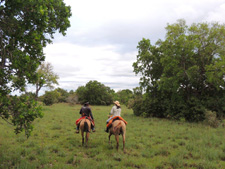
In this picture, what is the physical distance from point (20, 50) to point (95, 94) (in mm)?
60521

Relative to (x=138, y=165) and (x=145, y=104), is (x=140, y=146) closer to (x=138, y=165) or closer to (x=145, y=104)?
(x=138, y=165)

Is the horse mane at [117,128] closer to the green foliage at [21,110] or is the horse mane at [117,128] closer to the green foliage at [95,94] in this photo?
the green foliage at [21,110]

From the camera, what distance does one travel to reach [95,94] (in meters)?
65.8

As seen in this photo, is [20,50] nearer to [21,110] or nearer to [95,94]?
[21,110]

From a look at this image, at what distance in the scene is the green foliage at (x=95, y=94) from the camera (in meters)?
64.0

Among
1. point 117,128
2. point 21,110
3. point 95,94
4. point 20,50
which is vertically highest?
point 20,50

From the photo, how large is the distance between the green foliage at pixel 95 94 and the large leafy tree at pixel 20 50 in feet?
189

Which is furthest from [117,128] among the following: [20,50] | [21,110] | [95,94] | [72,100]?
[95,94]

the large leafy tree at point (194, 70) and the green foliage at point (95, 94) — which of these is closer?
the large leafy tree at point (194, 70)

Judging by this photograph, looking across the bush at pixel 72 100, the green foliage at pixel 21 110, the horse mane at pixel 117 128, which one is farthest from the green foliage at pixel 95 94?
the green foliage at pixel 21 110

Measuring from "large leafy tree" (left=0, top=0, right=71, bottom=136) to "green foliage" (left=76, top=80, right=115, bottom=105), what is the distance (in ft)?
189

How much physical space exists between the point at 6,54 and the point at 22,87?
134cm

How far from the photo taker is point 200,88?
21156 millimetres

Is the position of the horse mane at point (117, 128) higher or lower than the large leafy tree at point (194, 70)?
lower
